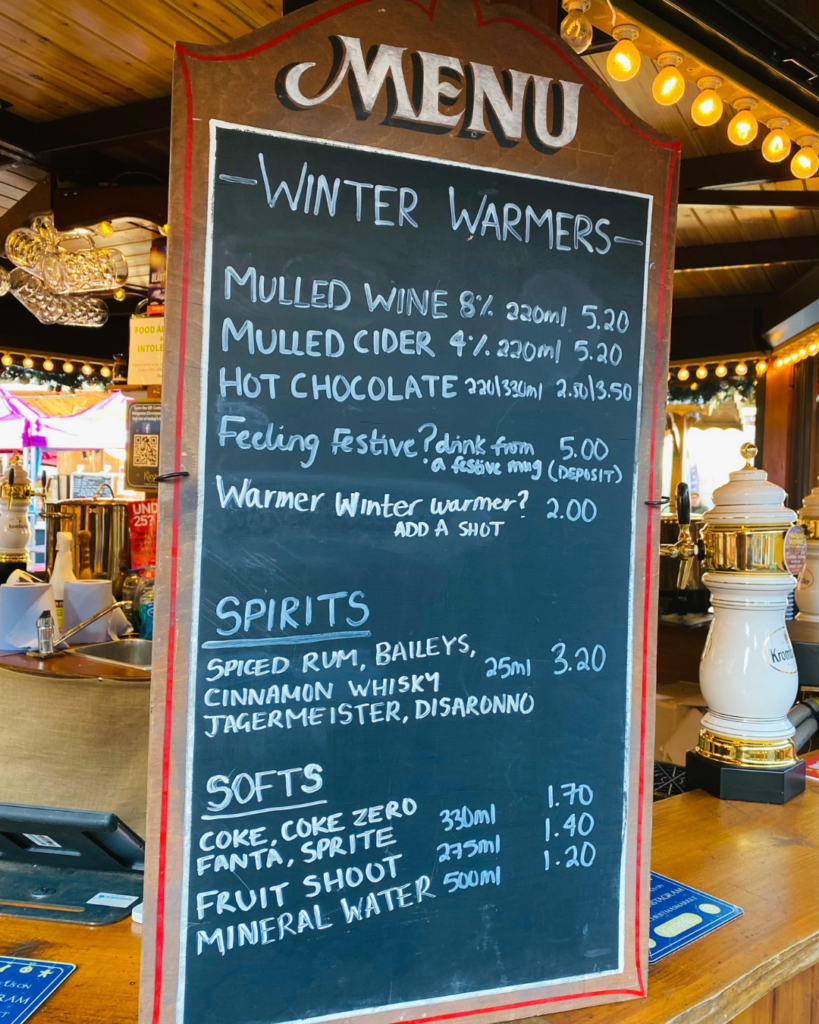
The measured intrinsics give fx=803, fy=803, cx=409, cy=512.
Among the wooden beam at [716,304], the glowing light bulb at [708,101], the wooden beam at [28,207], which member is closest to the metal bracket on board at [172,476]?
the glowing light bulb at [708,101]

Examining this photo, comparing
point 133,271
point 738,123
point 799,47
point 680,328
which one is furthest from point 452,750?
point 680,328

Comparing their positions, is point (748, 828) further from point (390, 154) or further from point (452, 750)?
point (390, 154)

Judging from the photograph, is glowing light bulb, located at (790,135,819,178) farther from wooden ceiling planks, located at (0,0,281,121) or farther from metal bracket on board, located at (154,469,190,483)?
metal bracket on board, located at (154,469,190,483)

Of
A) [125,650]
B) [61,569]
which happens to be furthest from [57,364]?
[125,650]

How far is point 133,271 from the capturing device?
653 centimetres

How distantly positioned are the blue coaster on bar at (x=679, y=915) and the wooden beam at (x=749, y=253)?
4.71m

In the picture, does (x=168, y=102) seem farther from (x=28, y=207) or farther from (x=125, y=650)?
(x=125, y=650)

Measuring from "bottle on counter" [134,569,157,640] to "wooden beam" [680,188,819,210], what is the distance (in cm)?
326

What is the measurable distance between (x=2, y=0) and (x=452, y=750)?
9.99ft

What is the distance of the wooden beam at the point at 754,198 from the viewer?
420 cm

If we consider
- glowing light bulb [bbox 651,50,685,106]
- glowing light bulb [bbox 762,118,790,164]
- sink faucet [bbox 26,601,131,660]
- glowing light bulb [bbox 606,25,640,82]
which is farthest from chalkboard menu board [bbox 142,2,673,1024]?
glowing light bulb [bbox 762,118,790,164]

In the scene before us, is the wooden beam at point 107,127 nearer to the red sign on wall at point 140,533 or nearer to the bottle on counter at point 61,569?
Answer: the red sign on wall at point 140,533

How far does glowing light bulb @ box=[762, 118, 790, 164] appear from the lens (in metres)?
2.85

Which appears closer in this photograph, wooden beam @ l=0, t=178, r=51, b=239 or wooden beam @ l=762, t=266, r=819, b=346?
wooden beam @ l=0, t=178, r=51, b=239
